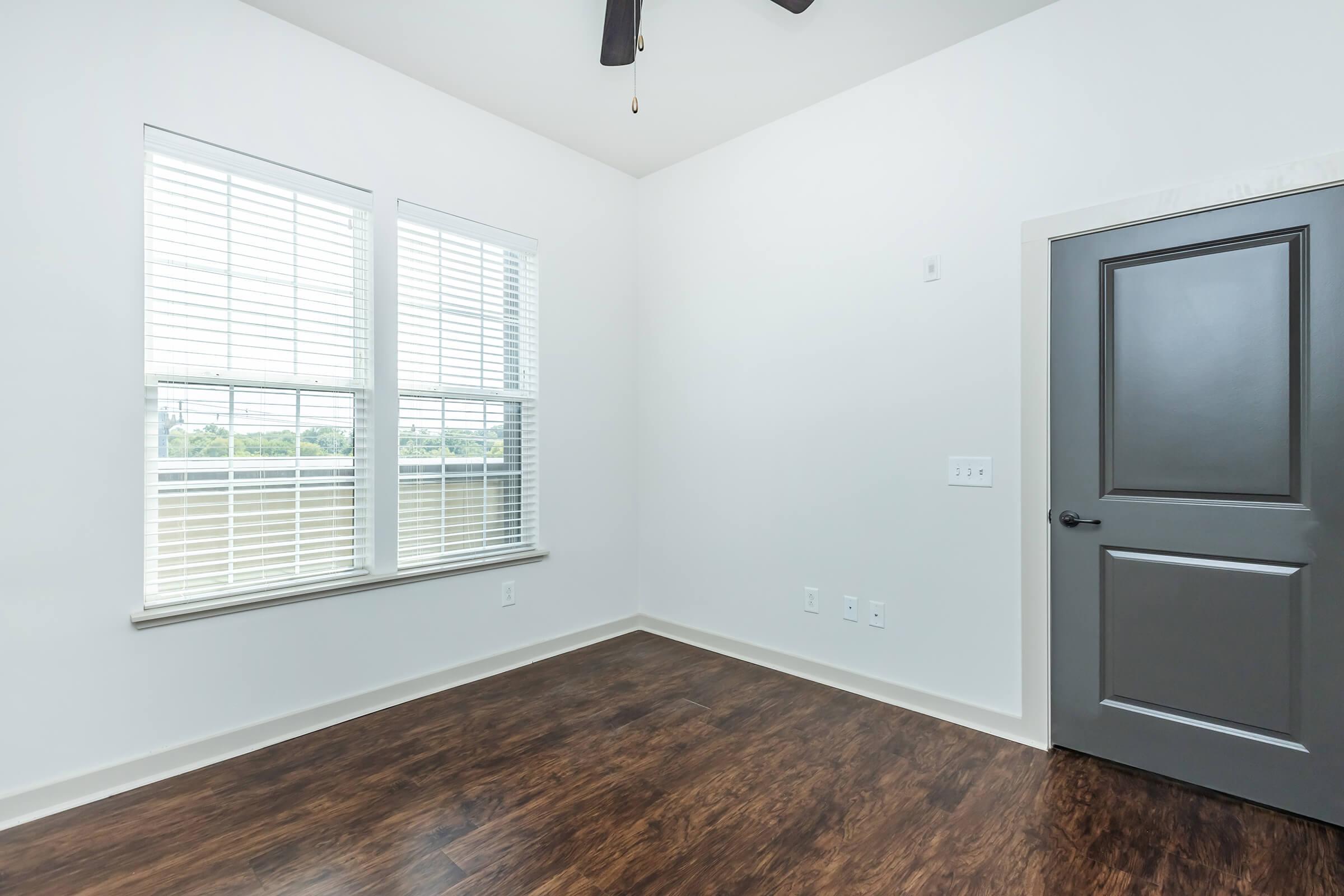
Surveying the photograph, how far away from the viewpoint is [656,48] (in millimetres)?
2783

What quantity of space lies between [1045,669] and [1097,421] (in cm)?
99

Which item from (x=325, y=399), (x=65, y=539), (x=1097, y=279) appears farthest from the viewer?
(x=325, y=399)

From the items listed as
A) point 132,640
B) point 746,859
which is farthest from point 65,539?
point 746,859

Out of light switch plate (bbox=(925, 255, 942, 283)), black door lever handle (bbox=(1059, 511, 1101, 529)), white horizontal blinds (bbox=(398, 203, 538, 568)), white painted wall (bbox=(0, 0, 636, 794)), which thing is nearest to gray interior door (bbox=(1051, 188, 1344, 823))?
black door lever handle (bbox=(1059, 511, 1101, 529))

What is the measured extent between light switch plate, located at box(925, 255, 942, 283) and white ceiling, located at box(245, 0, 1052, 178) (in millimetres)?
899

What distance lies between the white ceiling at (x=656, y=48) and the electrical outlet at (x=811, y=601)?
2.50m

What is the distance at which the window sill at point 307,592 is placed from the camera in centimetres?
233

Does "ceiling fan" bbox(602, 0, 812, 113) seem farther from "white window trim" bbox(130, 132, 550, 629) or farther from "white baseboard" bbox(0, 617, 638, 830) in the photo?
"white baseboard" bbox(0, 617, 638, 830)

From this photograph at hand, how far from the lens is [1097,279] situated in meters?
2.42

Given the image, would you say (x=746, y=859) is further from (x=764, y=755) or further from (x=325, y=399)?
(x=325, y=399)

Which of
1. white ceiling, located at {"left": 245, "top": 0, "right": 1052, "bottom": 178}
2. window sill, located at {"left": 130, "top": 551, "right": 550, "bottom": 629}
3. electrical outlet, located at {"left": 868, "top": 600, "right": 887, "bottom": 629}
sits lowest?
electrical outlet, located at {"left": 868, "top": 600, "right": 887, "bottom": 629}

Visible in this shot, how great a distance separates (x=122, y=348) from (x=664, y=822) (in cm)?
247

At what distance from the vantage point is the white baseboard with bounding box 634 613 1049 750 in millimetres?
2660

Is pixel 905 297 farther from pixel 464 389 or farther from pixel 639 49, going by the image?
pixel 464 389
